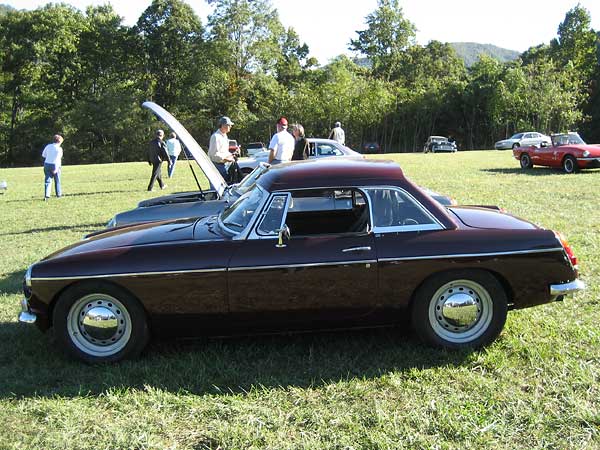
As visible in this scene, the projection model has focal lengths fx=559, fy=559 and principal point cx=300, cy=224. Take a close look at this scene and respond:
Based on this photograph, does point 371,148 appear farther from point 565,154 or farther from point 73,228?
point 73,228

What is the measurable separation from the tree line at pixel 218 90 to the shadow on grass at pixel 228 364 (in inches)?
2010

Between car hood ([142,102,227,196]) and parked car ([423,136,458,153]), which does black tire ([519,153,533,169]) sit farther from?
parked car ([423,136,458,153])

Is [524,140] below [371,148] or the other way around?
the other way around

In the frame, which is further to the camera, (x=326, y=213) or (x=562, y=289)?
(x=326, y=213)

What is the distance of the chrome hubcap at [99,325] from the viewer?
3.99 meters

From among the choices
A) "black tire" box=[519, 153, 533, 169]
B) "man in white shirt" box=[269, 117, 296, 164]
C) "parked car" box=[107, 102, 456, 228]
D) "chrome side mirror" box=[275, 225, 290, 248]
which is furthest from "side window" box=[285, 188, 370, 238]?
"black tire" box=[519, 153, 533, 169]

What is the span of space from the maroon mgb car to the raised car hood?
0.13 metres

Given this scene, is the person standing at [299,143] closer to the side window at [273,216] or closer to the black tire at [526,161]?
the side window at [273,216]

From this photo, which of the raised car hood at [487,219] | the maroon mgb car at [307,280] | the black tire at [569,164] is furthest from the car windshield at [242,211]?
the black tire at [569,164]

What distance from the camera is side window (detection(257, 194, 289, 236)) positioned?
407 centimetres

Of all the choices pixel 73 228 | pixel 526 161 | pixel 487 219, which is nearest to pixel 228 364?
pixel 487 219

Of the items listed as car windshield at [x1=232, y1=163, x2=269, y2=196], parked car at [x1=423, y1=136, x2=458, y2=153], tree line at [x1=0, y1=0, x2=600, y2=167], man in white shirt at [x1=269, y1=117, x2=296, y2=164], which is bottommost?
car windshield at [x1=232, y1=163, x2=269, y2=196]

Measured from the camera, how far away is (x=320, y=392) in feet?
11.8

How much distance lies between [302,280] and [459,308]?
115 cm
